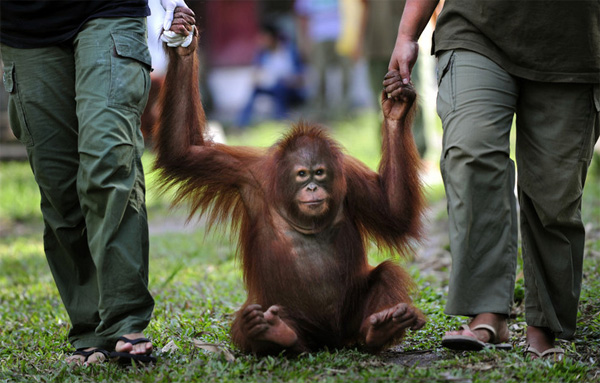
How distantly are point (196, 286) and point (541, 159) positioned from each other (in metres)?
2.78

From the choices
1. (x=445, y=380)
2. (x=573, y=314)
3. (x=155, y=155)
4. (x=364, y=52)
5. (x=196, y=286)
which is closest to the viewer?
(x=445, y=380)

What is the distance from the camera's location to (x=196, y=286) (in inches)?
218

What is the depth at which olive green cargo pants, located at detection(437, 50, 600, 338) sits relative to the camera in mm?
3221

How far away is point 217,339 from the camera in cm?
389

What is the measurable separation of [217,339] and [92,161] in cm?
105

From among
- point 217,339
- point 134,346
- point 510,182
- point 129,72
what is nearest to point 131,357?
point 134,346

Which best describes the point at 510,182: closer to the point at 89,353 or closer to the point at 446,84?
the point at 446,84

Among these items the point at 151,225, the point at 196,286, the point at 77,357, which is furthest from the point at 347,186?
the point at 151,225

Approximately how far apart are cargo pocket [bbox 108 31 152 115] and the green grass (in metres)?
0.49

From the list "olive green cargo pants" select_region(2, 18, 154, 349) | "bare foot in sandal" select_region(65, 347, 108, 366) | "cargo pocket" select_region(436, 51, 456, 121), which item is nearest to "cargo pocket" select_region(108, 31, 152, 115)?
"olive green cargo pants" select_region(2, 18, 154, 349)

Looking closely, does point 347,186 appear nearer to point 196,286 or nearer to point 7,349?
point 7,349

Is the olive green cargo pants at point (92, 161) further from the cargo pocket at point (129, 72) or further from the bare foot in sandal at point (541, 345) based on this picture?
the bare foot in sandal at point (541, 345)

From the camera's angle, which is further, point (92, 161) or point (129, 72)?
point (129, 72)

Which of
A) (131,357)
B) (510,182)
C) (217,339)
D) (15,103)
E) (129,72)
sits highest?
(129,72)
